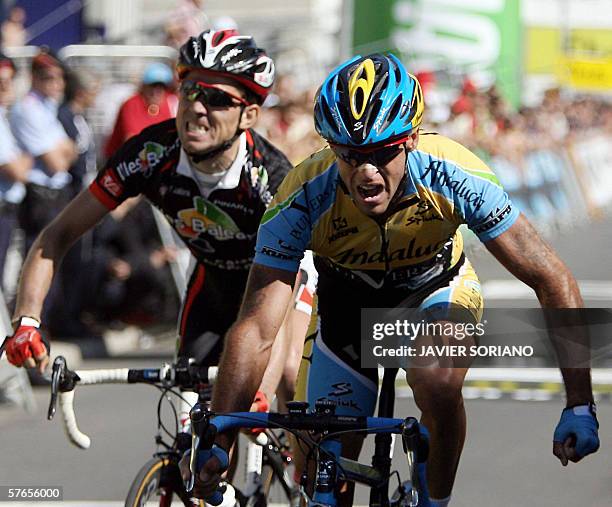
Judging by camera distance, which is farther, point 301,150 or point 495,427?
point 301,150

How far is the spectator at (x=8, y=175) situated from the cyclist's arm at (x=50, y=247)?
191 inches

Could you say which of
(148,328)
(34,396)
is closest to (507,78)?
(148,328)

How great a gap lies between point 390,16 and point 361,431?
17.2 meters

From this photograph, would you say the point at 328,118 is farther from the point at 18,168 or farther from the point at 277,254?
the point at 18,168

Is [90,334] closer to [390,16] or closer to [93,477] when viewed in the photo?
[93,477]

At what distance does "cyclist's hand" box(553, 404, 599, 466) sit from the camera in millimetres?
3855

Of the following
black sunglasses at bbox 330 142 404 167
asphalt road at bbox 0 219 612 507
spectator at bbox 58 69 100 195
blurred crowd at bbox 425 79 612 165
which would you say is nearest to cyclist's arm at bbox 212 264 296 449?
black sunglasses at bbox 330 142 404 167

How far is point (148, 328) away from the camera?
39.2 ft

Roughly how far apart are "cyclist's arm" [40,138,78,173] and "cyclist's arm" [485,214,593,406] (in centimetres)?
682

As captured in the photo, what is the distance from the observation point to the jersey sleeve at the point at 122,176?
551 centimetres

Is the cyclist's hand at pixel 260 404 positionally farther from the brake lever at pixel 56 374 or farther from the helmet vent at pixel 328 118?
the helmet vent at pixel 328 118

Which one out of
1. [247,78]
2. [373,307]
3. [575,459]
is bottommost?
[575,459]

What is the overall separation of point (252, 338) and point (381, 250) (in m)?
0.61

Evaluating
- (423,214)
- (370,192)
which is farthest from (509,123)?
(370,192)
